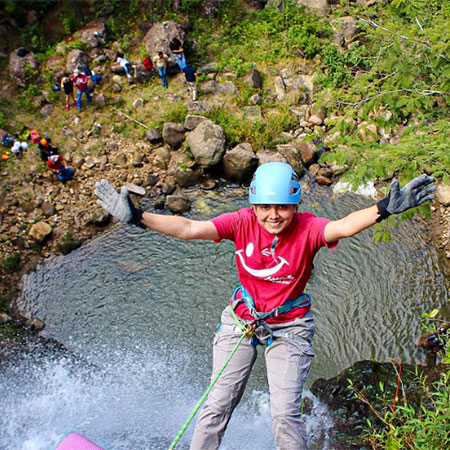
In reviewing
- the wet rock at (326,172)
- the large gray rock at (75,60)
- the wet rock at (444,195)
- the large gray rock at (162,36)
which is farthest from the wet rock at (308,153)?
the large gray rock at (75,60)

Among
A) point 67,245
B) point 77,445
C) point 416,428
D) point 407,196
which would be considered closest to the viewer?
point 77,445

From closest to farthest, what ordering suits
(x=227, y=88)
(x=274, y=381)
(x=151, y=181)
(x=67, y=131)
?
1. (x=274, y=381)
2. (x=151, y=181)
3. (x=67, y=131)
4. (x=227, y=88)

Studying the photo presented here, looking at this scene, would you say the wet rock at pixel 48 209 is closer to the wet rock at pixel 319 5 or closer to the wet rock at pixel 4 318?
the wet rock at pixel 4 318

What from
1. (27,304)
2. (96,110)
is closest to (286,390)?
(27,304)

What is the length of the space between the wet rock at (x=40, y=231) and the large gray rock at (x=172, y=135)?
3364 millimetres

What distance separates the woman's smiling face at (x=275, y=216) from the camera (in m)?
4.17

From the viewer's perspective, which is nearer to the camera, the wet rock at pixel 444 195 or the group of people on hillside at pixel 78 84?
the wet rock at pixel 444 195

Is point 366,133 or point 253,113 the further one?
point 253,113

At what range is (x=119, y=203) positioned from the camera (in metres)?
4.04

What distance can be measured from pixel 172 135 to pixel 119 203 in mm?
7998

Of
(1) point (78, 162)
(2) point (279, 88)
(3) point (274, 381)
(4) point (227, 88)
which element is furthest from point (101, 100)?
(3) point (274, 381)

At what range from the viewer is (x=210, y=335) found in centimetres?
820

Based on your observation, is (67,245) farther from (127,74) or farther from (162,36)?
(162,36)

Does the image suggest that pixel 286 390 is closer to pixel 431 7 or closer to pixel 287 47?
pixel 431 7
